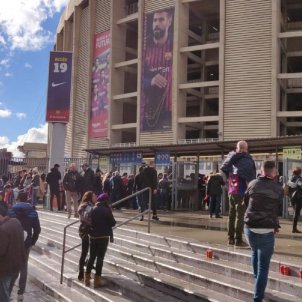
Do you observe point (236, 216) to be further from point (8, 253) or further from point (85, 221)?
point (8, 253)

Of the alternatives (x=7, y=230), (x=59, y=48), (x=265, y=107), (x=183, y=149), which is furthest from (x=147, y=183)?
(x=59, y=48)

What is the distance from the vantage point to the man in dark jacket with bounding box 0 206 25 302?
16.2ft

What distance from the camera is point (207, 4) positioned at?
154 feet

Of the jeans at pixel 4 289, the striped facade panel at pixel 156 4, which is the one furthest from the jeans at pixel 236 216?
the striped facade panel at pixel 156 4

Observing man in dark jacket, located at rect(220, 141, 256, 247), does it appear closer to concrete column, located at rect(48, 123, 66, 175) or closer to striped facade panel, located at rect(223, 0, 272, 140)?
concrete column, located at rect(48, 123, 66, 175)

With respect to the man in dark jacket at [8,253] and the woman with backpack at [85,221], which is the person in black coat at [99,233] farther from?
the man in dark jacket at [8,253]

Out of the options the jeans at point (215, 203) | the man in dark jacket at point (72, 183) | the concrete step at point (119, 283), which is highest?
the man in dark jacket at point (72, 183)

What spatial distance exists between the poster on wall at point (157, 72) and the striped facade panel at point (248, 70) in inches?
233

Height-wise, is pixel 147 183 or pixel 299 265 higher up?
pixel 147 183

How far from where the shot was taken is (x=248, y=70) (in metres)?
40.8

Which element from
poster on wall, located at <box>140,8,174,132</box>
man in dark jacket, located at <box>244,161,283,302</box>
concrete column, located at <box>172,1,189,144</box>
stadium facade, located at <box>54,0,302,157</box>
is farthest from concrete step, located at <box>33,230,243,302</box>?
poster on wall, located at <box>140,8,174,132</box>

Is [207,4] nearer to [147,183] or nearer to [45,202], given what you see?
[45,202]

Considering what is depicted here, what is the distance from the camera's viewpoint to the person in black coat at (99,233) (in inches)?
336

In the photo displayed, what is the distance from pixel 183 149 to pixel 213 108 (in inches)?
1280
